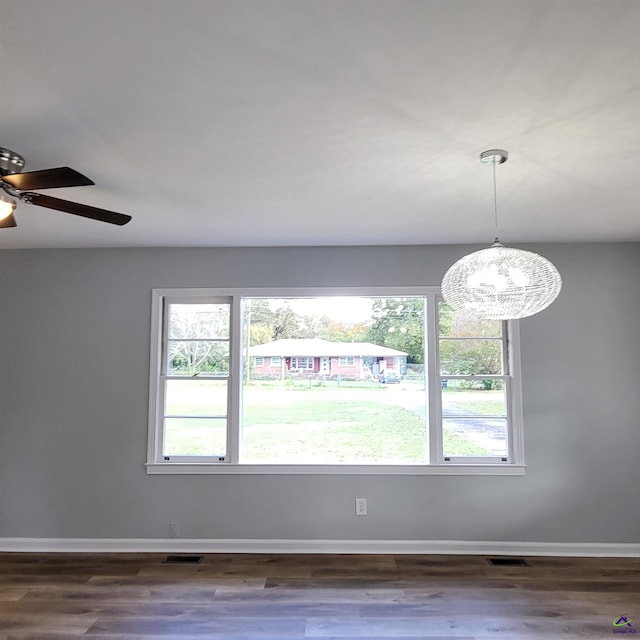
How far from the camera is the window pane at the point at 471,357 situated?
12.2 feet

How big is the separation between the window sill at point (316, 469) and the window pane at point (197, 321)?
3.50 ft

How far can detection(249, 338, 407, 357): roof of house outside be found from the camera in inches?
152

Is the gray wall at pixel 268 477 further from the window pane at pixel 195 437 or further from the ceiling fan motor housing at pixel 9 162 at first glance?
the ceiling fan motor housing at pixel 9 162

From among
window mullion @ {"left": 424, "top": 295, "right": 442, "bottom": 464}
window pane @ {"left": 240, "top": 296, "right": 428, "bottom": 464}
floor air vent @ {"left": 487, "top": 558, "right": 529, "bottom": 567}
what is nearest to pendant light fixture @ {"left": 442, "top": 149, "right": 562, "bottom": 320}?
window mullion @ {"left": 424, "top": 295, "right": 442, "bottom": 464}

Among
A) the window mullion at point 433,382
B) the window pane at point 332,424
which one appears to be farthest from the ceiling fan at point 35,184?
the window mullion at point 433,382

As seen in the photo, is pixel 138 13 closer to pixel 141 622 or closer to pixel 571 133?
pixel 571 133

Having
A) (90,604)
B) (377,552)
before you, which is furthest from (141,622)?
(377,552)

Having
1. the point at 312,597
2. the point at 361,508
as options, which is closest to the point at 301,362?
the point at 361,508

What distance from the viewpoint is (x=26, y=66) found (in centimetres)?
146

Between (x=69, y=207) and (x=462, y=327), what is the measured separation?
9.72 ft

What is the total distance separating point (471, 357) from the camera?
3742 mm

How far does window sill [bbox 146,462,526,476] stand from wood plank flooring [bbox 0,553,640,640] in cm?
62

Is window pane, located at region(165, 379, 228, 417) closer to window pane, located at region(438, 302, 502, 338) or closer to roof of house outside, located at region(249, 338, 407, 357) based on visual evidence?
roof of house outside, located at region(249, 338, 407, 357)

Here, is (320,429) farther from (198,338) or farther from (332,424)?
(198,338)
